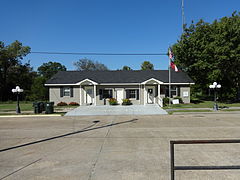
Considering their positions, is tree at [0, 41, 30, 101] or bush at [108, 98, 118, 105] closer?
bush at [108, 98, 118, 105]

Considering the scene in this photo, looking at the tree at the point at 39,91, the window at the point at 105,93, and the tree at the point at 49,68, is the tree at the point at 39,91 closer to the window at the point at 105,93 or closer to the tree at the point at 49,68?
the window at the point at 105,93

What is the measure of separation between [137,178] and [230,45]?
883 inches

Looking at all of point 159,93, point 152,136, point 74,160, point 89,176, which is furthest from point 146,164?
point 159,93

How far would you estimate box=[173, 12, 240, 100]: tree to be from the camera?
2130 centimetres

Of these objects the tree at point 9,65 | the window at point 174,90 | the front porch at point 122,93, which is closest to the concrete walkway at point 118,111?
the front porch at point 122,93

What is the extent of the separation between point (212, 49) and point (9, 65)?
132 ft

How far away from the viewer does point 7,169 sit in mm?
4941

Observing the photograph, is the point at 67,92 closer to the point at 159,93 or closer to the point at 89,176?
the point at 159,93

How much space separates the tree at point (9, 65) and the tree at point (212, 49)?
34.6m

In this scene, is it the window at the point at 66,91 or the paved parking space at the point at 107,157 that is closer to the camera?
the paved parking space at the point at 107,157

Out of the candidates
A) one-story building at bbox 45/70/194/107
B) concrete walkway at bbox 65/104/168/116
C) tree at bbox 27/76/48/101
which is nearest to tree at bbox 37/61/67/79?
tree at bbox 27/76/48/101

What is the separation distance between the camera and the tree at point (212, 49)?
21.3 meters

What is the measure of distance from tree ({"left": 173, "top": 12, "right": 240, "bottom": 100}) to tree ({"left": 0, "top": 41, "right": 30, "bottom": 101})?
114 ft

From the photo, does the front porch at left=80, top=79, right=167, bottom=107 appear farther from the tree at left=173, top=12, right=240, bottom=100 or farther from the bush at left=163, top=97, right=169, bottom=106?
the tree at left=173, top=12, right=240, bottom=100
